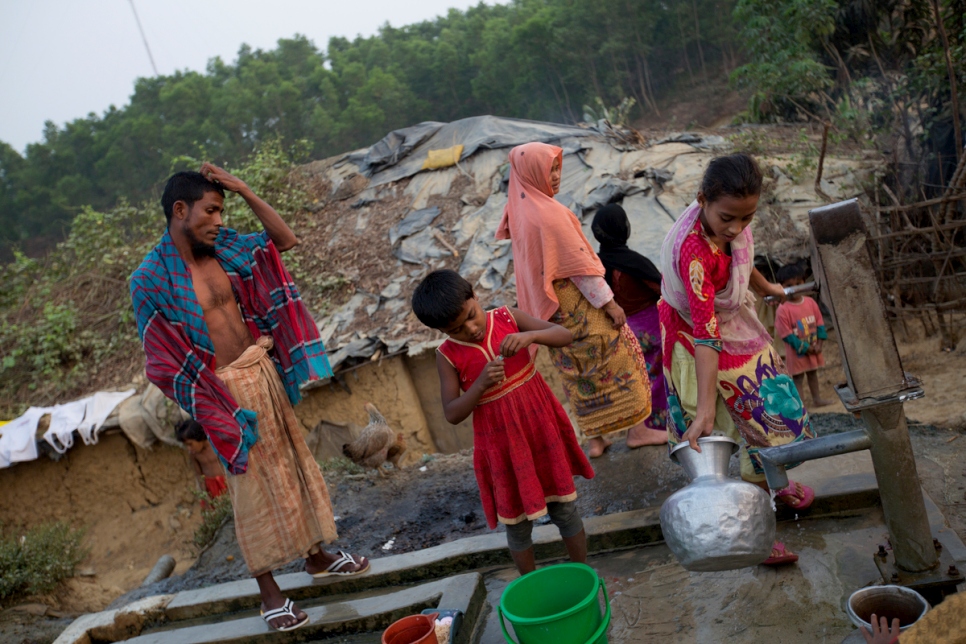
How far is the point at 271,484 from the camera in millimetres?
3223

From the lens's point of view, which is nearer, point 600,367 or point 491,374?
point 491,374

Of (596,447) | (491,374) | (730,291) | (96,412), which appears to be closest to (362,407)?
(96,412)

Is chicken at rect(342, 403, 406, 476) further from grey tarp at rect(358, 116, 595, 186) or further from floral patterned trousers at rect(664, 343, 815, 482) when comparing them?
grey tarp at rect(358, 116, 595, 186)

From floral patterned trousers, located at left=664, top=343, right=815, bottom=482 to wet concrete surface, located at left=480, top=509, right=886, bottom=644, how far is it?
378mm

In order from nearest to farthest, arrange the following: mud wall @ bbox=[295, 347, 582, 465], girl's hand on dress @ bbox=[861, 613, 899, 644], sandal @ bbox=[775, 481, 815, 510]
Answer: girl's hand on dress @ bbox=[861, 613, 899, 644] < sandal @ bbox=[775, 481, 815, 510] < mud wall @ bbox=[295, 347, 582, 465]

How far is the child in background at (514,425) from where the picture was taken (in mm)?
2623

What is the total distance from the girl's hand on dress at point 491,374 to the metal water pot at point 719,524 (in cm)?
75

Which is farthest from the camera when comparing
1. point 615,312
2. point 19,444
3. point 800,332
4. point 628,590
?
point 19,444

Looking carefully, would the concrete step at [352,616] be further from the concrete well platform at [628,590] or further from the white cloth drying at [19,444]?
the white cloth drying at [19,444]

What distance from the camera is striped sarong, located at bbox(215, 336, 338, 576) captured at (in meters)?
3.16

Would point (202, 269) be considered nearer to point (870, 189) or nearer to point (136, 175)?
point (870, 189)

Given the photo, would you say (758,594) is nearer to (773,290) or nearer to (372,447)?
(773,290)

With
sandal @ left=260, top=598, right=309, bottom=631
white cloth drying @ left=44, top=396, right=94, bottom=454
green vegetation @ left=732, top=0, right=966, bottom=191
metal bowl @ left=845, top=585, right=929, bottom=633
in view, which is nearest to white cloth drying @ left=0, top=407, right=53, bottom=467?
white cloth drying @ left=44, top=396, right=94, bottom=454

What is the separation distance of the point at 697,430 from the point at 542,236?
6.07ft
